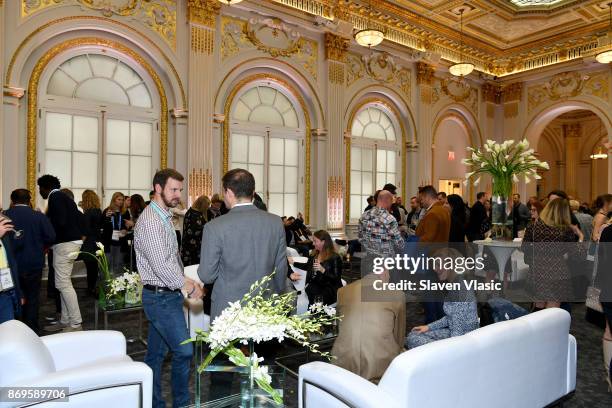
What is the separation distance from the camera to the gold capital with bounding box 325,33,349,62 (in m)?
8.73

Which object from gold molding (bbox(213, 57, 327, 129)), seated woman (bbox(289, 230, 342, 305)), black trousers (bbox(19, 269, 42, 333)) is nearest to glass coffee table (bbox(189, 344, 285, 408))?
seated woman (bbox(289, 230, 342, 305))

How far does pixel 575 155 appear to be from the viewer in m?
16.4

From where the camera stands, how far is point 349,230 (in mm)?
9398

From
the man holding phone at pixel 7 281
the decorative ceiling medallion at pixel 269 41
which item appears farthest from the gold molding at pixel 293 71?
the man holding phone at pixel 7 281

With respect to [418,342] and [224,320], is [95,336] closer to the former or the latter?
[224,320]

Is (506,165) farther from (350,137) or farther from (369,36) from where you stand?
(350,137)

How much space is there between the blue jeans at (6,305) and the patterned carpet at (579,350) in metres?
1.03

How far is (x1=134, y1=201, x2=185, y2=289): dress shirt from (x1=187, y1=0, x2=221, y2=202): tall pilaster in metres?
4.87

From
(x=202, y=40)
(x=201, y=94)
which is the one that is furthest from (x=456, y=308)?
(x=202, y=40)

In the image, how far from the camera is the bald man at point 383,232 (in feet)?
14.8

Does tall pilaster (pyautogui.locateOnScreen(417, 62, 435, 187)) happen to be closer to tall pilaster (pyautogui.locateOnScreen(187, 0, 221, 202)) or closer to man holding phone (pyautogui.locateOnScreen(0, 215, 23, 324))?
tall pilaster (pyautogui.locateOnScreen(187, 0, 221, 202))

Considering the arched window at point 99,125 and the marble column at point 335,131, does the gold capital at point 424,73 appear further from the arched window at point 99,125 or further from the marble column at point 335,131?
the arched window at point 99,125

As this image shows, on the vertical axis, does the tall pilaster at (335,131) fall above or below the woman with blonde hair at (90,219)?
above

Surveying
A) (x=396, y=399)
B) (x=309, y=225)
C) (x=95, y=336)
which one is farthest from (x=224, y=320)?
(x=309, y=225)
